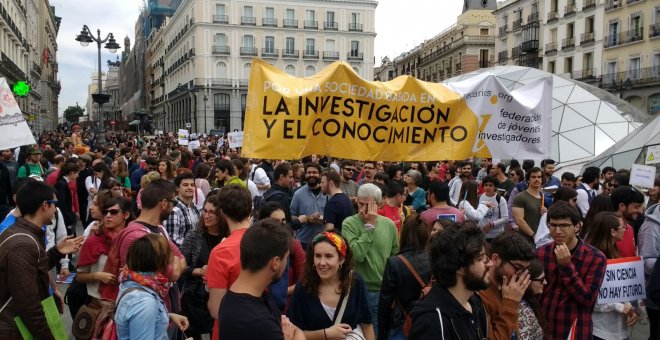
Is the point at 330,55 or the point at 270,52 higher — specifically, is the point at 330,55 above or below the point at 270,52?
below

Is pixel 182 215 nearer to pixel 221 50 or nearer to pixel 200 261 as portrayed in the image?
pixel 200 261

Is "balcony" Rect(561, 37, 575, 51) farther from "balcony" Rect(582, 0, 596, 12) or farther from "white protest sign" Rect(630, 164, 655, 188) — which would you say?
"white protest sign" Rect(630, 164, 655, 188)

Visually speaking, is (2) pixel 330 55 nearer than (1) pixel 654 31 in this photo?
No

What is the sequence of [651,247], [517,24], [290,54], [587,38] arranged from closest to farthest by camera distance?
1. [651,247]
2. [587,38]
3. [517,24]
4. [290,54]

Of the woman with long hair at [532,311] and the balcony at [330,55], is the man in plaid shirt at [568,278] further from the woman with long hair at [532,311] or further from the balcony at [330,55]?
the balcony at [330,55]

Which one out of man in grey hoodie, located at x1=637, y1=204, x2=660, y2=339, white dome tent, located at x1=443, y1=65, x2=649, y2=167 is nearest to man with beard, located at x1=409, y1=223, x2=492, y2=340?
man in grey hoodie, located at x1=637, y1=204, x2=660, y2=339

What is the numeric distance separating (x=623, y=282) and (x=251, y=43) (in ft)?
188

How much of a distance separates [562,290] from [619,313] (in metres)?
0.78

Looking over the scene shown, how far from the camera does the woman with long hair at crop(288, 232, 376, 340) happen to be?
341 centimetres

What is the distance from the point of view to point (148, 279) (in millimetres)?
3154

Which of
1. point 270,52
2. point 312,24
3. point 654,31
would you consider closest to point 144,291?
point 654,31

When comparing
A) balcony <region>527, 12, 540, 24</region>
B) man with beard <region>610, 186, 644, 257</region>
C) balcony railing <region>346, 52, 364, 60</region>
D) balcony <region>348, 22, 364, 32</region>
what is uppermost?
balcony <region>348, 22, 364, 32</region>

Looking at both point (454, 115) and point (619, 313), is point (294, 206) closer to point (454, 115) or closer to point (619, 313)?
point (454, 115)

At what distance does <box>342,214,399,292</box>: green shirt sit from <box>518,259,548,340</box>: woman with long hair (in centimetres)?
140
